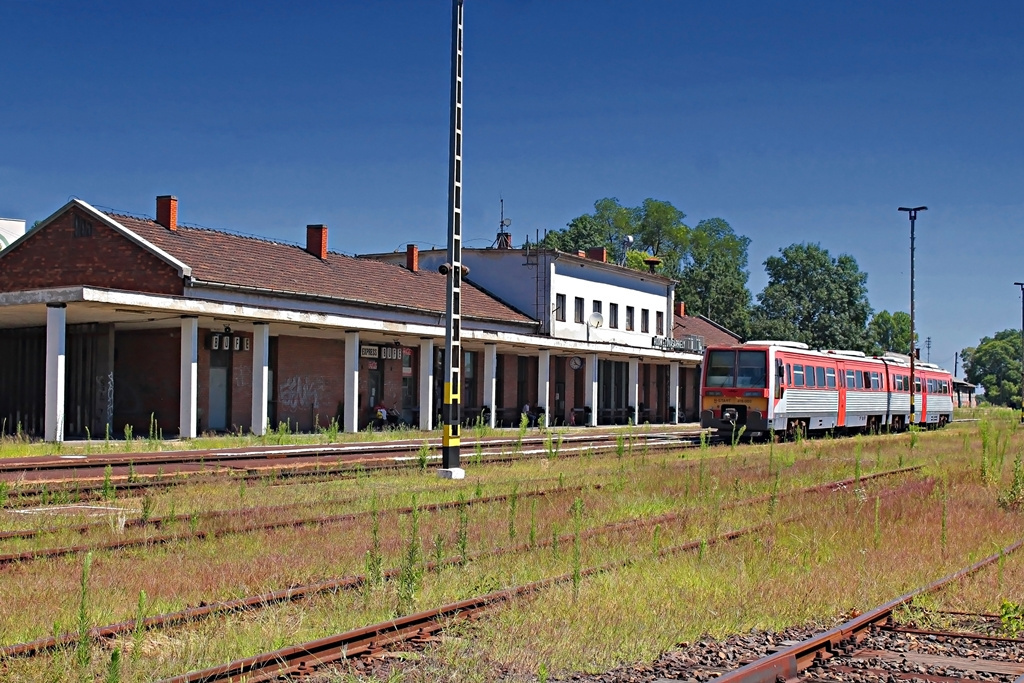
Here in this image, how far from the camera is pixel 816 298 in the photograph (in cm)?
8794

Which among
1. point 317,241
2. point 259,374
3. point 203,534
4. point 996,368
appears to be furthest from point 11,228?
point 996,368

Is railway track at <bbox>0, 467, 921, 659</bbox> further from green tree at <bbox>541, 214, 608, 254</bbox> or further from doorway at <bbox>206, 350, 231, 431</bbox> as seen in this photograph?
green tree at <bbox>541, 214, 608, 254</bbox>

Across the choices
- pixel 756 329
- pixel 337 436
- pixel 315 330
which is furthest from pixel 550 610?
pixel 756 329

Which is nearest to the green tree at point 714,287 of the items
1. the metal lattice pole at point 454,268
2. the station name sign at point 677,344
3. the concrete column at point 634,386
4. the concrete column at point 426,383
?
the station name sign at point 677,344

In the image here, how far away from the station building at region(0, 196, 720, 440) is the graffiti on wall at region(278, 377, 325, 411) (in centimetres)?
5

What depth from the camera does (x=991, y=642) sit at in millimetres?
7281

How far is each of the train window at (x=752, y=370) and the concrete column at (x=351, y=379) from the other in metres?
10.7

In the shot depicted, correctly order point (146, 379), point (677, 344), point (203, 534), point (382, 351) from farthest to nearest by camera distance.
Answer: point (677, 344) → point (382, 351) → point (146, 379) → point (203, 534)

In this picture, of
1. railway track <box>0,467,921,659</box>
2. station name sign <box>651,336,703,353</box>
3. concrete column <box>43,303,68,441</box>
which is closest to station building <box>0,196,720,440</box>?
concrete column <box>43,303,68,441</box>

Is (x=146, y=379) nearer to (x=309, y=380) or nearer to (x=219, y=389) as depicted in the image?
(x=219, y=389)

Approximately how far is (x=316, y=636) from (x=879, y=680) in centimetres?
337

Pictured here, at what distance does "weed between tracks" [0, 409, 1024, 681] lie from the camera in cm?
655

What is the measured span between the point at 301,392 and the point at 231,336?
10.7ft

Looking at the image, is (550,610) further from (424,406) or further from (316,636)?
(424,406)
